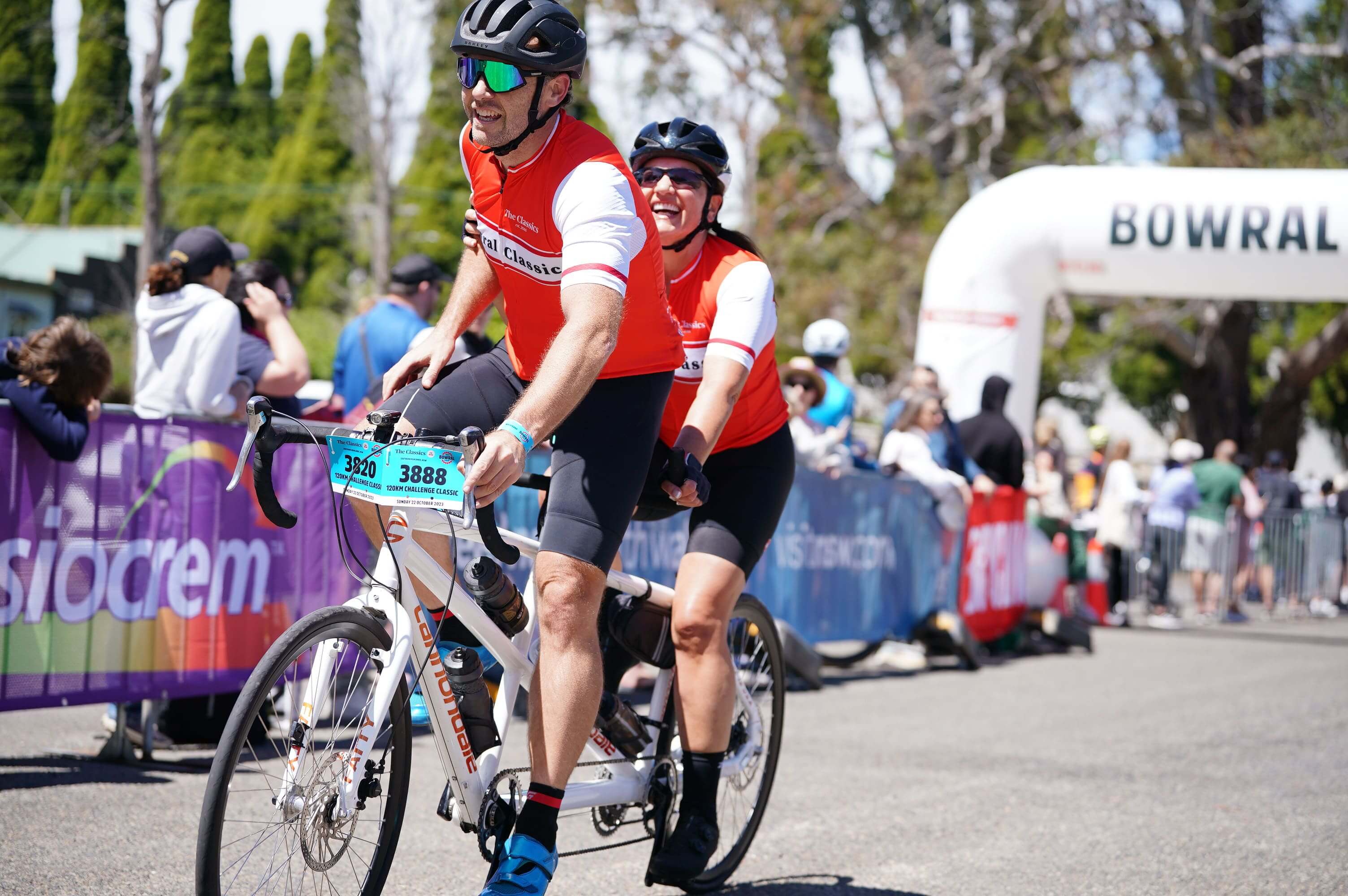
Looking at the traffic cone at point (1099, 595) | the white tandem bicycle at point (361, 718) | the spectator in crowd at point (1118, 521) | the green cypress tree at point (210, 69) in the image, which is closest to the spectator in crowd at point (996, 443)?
the traffic cone at point (1099, 595)

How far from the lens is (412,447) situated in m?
3.01

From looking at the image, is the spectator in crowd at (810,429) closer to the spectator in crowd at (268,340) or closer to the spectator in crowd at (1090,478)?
the spectator in crowd at (268,340)

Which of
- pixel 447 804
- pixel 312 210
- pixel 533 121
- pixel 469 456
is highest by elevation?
pixel 312 210

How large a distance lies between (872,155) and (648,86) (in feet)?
16.1

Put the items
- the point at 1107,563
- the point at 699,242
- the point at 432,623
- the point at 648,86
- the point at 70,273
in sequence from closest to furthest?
the point at 432,623, the point at 699,242, the point at 1107,563, the point at 648,86, the point at 70,273

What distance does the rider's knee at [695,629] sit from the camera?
3.93m

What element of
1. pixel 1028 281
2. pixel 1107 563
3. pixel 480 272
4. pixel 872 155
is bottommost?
pixel 1107 563

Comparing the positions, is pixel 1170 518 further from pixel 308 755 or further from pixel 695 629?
pixel 308 755

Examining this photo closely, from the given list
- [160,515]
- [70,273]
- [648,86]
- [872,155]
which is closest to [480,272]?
[160,515]

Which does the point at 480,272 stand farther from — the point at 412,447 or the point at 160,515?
the point at 160,515

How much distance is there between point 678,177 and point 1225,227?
11.1 meters

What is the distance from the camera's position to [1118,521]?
629 inches

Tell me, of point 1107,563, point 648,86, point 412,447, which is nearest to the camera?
point 412,447

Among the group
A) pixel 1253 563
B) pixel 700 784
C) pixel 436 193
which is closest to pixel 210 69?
pixel 436 193
